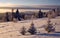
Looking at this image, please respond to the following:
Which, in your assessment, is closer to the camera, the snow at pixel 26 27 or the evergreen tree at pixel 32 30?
the snow at pixel 26 27

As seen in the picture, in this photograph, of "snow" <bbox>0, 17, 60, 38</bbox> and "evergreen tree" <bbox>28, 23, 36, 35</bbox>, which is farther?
"evergreen tree" <bbox>28, 23, 36, 35</bbox>

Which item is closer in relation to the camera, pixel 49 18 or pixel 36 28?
pixel 36 28

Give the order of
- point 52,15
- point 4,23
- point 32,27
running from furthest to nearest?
point 52,15
point 4,23
point 32,27

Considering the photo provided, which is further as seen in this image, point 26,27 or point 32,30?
point 26,27

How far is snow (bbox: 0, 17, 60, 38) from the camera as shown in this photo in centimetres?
279

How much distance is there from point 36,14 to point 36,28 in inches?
13.5

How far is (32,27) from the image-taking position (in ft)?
9.64

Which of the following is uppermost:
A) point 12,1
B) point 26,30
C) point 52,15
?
point 12,1

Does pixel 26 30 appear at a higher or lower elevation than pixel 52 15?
lower

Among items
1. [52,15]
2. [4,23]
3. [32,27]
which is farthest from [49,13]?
[4,23]

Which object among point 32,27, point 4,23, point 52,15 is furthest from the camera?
point 52,15

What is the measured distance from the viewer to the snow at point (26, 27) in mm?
2785

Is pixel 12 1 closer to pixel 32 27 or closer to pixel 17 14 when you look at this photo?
pixel 17 14

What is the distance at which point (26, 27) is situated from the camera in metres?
3.05
